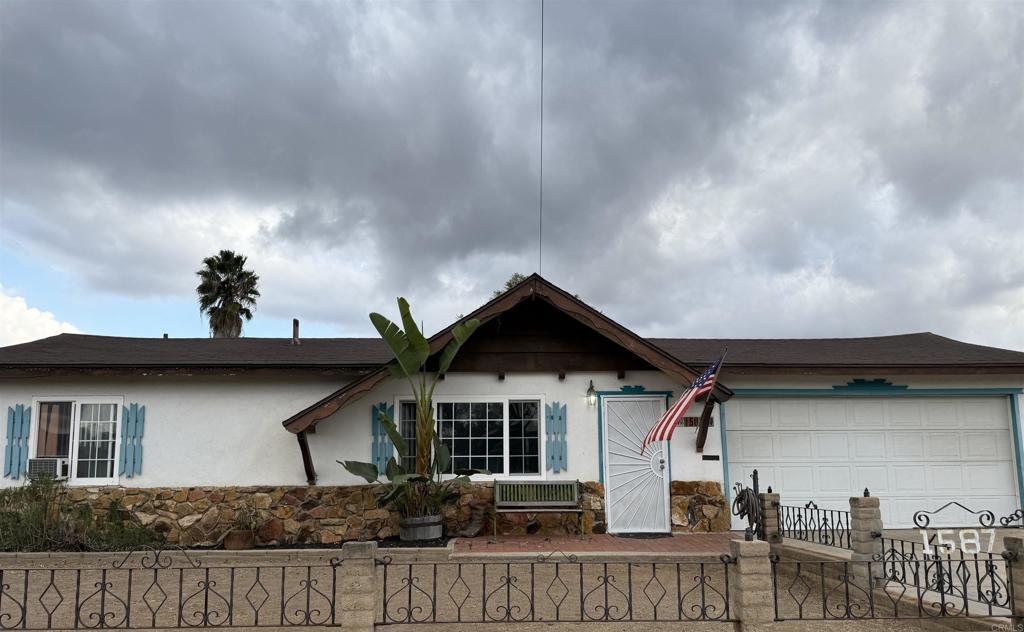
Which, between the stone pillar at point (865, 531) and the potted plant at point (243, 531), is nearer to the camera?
the stone pillar at point (865, 531)

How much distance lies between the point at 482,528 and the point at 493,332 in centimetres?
309

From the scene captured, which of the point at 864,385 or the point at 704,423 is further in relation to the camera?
the point at 864,385

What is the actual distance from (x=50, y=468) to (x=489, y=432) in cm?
679

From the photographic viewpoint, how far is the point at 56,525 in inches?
401

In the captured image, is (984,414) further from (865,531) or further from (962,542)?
(962,542)

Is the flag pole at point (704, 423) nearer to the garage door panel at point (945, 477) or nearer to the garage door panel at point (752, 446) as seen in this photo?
the garage door panel at point (752, 446)

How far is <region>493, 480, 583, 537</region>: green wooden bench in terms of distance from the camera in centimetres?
1085

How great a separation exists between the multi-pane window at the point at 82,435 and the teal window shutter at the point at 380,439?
160 inches

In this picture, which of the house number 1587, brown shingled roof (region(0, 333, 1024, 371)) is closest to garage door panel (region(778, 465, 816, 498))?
brown shingled roof (region(0, 333, 1024, 371))

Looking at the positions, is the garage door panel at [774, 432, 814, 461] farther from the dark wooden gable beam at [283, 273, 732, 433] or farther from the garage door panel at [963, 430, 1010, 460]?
the garage door panel at [963, 430, 1010, 460]

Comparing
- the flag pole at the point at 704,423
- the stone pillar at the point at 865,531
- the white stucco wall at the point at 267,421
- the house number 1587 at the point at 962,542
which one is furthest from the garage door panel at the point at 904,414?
the stone pillar at the point at 865,531

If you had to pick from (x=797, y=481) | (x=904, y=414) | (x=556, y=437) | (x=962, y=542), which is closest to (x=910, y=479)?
(x=904, y=414)

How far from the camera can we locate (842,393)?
12.1m

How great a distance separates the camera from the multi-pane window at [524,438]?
11.4 meters
